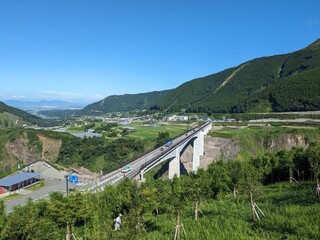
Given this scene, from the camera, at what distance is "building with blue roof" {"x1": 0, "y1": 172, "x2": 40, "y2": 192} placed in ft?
188

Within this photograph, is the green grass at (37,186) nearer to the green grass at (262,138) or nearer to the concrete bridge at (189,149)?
the concrete bridge at (189,149)

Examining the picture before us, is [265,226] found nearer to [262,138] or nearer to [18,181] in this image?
[18,181]

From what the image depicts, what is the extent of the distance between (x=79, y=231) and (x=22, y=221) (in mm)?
10666

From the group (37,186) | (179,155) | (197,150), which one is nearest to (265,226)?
(37,186)

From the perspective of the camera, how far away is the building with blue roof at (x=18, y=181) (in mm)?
57269

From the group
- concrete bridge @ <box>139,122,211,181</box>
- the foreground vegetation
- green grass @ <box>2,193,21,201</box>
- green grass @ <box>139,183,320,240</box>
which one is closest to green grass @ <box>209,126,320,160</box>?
concrete bridge @ <box>139,122,211,181</box>

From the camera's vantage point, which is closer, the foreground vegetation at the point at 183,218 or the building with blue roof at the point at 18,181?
the foreground vegetation at the point at 183,218

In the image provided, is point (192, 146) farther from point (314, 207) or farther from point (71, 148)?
point (314, 207)

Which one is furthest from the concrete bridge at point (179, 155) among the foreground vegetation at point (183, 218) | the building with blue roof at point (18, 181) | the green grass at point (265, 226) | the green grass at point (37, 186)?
the green grass at point (265, 226)

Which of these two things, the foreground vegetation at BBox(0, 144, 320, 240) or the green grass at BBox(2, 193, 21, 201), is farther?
the green grass at BBox(2, 193, 21, 201)

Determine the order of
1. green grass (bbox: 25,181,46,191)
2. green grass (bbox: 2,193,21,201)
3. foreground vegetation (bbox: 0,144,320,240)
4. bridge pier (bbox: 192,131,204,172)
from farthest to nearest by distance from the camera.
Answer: bridge pier (bbox: 192,131,204,172) → green grass (bbox: 25,181,46,191) → green grass (bbox: 2,193,21,201) → foreground vegetation (bbox: 0,144,320,240)

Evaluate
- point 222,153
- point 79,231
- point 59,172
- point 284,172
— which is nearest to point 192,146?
point 222,153

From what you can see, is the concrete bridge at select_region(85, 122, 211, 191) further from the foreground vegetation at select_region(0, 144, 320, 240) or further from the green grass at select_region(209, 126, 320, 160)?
the foreground vegetation at select_region(0, 144, 320, 240)

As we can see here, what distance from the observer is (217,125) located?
375 feet
